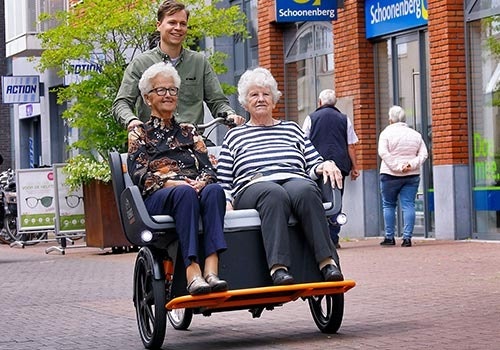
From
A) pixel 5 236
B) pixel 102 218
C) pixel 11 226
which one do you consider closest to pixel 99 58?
pixel 102 218

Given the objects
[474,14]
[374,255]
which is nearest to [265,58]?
[474,14]

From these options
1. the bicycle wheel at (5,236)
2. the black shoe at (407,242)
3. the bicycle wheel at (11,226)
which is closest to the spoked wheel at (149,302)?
the black shoe at (407,242)

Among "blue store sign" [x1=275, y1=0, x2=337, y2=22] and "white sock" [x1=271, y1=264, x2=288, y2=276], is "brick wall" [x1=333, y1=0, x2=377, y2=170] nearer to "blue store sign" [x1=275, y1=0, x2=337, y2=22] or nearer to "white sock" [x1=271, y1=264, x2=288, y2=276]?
"blue store sign" [x1=275, y1=0, x2=337, y2=22]

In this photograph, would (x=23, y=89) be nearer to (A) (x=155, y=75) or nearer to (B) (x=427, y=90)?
(B) (x=427, y=90)

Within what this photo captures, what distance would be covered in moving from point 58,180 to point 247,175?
12928mm

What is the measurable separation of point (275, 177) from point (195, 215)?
753mm

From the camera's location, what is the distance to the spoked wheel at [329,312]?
895cm

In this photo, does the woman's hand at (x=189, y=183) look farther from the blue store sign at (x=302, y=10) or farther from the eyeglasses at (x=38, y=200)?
the eyeglasses at (x=38, y=200)

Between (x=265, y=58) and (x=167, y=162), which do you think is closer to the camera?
(x=167, y=162)

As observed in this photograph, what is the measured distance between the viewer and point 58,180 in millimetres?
21766

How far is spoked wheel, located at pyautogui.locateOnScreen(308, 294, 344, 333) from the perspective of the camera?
8945 millimetres

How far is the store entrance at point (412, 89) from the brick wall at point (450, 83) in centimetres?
72

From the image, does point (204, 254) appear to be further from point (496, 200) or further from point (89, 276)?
point (496, 200)

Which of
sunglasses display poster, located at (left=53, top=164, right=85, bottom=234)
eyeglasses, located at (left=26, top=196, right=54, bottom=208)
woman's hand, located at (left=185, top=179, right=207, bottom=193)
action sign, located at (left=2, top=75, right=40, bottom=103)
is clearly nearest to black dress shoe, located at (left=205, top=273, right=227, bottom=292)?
woman's hand, located at (left=185, top=179, right=207, bottom=193)
